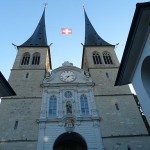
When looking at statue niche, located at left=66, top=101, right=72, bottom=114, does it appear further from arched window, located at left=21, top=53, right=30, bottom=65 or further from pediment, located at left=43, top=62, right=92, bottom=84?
arched window, located at left=21, top=53, right=30, bottom=65

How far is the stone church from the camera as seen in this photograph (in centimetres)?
1263

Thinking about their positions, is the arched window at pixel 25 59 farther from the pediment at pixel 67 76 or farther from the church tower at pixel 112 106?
the church tower at pixel 112 106

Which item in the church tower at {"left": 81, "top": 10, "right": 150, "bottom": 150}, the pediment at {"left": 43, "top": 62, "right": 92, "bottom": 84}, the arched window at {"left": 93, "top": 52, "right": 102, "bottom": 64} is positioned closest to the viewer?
the church tower at {"left": 81, "top": 10, "right": 150, "bottom": 150}

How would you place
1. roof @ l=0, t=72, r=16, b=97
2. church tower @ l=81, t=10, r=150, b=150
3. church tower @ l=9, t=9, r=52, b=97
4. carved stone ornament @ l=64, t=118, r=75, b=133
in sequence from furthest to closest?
church tower @ l=9, t=9, r=52, b=97 < carved stone ornament @ l=64, t=118, r=75, b=133 < church tower @ l=81, t=10, r=150, b=150 < roof @ l=0, t=72, r=16, b=97

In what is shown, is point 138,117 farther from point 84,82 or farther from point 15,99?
point 15,99

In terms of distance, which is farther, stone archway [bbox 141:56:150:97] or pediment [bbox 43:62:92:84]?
pediment [bbox 43:62:92:84]

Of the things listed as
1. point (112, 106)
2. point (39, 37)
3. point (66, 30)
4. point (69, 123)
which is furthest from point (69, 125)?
point (39, 37)

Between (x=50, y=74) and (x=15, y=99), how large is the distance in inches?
162

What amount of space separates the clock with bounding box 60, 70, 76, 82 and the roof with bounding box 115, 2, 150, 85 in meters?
9.73

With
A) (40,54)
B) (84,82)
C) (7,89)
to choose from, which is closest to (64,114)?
(84,82)

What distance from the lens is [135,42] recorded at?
606cm

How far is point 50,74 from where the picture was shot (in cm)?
1773

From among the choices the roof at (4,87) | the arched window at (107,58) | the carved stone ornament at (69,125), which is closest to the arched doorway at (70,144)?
the carved stone ornament at (69,125)

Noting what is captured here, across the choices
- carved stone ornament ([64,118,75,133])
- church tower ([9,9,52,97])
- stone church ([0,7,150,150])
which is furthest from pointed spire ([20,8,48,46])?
carved stone ornament ([64,118,75,133])
